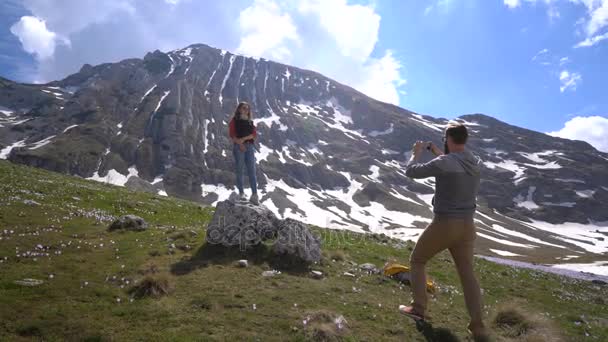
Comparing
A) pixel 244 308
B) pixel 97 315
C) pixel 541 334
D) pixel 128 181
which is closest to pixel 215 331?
pixel 244 308

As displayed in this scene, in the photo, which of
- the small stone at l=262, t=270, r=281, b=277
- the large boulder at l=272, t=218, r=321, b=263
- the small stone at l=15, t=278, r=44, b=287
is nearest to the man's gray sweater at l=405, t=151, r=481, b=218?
Answer: the small stone at l=262, t=270, r=281, b=277

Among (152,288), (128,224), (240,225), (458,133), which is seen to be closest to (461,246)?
(458,133)

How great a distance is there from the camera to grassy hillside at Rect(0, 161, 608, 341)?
752 cm

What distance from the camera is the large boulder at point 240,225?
46.2ft

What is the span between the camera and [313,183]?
183 meters

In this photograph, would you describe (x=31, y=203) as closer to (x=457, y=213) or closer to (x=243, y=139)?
(x=243, y=139)

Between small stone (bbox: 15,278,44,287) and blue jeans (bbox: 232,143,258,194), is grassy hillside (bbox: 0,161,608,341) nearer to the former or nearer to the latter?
small stone (bbox: 15,278,44,287)

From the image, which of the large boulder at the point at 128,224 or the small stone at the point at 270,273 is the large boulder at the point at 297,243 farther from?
the large boulder at the point at 128,224

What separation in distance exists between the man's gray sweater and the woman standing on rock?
9.23 m

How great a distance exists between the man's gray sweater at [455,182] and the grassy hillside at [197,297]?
2.93 meters

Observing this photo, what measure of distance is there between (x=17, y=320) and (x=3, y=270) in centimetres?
355

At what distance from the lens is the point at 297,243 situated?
13.6 meters

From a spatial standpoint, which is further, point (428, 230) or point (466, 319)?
point (466, 319)

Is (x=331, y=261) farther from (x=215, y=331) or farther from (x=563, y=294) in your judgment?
(x=563, y=294)
